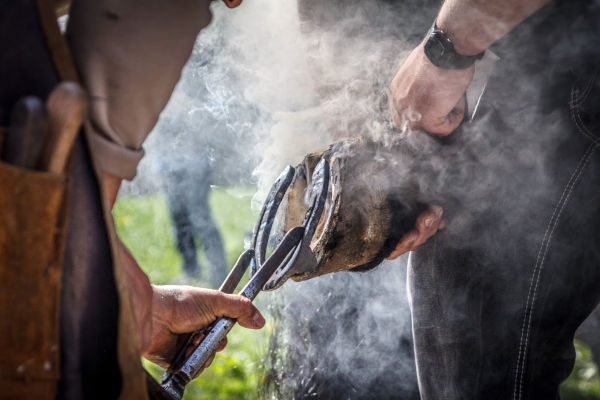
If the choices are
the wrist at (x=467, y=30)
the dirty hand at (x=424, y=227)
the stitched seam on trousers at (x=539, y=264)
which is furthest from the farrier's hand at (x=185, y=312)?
the wrist at (x=467, y=30)

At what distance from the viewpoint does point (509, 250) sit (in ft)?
6.18

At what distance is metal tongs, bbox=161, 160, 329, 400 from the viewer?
5.11 feet

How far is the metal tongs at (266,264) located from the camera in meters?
1.56

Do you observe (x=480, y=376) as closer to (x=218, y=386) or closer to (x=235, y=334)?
(x=218, y=386)

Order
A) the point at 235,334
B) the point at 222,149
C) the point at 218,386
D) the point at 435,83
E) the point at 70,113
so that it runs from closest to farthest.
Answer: the point at 70,113
the point at 435,83
the point at 222,149
the point at 218,386
the point at 235,334

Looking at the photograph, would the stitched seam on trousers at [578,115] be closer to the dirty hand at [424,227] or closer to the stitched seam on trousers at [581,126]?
the stitched seam on trousers at [581,126]

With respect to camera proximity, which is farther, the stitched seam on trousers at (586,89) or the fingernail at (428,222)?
the fingernail at (428,222)

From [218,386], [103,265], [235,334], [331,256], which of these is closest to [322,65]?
[331,256]

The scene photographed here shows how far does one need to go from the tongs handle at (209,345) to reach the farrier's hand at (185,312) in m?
0.03

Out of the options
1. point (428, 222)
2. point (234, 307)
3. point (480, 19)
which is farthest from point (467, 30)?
point (234, 307)

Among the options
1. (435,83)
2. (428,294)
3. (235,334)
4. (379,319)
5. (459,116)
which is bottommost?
(235,334)

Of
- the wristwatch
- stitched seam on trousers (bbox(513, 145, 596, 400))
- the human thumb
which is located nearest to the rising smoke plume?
stitched seam on trousers (bbox(513, 145, 596, 400))

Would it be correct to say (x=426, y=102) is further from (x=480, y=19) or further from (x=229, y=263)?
(x=229, y=263)

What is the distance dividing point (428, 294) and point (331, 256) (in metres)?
0.46
